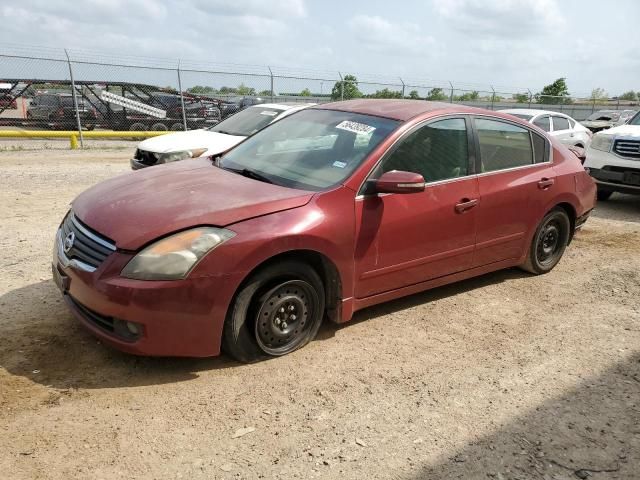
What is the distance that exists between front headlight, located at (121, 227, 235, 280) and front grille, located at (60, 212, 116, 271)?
217mm

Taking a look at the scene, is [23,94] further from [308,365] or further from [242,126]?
[308,365]

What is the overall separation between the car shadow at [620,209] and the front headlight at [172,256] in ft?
24.1

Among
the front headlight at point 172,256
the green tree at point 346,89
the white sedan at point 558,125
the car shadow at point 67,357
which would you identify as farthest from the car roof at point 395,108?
the green tree at point 346,89

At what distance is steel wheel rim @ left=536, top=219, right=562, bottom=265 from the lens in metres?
5.36

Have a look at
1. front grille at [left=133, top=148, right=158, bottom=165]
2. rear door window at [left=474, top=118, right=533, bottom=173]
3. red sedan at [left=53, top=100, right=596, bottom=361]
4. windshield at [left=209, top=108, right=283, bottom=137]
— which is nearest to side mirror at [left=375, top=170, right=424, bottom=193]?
red sedan at [left=53, top=100, right=596, bottom=361]

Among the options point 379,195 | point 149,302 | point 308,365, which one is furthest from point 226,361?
point 379,195

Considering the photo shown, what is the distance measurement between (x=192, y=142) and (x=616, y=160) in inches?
269

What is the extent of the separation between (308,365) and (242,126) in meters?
6.40

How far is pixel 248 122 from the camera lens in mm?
9359

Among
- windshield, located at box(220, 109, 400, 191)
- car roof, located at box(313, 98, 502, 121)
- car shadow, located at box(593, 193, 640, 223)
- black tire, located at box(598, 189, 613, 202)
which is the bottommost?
car shadow, located at box(593, 193, 640, 223)

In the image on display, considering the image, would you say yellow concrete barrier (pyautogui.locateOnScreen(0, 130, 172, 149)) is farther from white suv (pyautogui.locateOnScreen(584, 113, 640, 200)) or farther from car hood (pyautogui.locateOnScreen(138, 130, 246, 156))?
white suv (pyautogui.locateOnScreen(584, 113, 640, 200))

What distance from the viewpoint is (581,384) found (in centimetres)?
359

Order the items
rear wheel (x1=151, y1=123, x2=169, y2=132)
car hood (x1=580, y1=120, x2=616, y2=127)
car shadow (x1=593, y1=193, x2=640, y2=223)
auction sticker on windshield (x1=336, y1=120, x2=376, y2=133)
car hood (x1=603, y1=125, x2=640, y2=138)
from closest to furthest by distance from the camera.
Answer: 1. auction sticker on windshield (x1=336, y1=120, x2=376, y2=133)
2. car shadow (x1=593, y1=193, x2=640, y2=223)
3. car hood (x1=603, y1=125, x2=640, y2=138)
4. rear wheel (x1=151, y1=123, x2=169, y2=132)
5. car hood (x1=580, y1=120, x2=616, y2=127)

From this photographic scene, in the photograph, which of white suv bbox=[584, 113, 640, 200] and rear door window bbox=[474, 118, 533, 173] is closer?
rear door window bbox=[474, 118, 533, 173]
